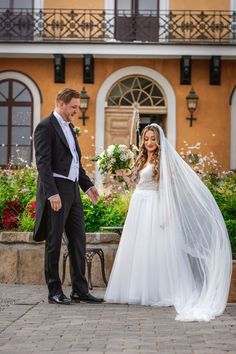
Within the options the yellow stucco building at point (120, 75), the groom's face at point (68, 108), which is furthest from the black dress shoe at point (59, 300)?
the yellow stucco building at point (120, 75)

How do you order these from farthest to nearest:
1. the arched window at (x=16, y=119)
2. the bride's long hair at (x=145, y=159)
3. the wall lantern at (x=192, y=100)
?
the arched window at (x=16, y=119) < the wall lantern at (x=192, y=100) < the bride's long hair at (x=145, y=159)

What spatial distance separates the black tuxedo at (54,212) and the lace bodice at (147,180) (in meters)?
0.83

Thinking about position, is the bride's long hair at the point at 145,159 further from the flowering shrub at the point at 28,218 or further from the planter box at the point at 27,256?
the flowering shrub at the point at 28,218

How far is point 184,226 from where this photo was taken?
7570mm

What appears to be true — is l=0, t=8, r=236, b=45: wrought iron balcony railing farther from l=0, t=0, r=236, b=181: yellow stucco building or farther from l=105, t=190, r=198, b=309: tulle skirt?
l=105, t=190, r=198, b=309: tulle skirt

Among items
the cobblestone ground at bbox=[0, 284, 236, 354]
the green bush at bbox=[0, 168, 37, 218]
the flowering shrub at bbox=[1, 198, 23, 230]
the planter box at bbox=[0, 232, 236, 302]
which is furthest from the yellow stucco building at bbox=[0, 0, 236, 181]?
the cobblestone ground at bbox=[0, 284, 236, 354]

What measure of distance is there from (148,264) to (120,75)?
39.2 ft

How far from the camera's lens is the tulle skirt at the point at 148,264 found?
7.34 metres

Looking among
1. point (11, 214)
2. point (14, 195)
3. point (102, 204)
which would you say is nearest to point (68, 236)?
point (102, 204)

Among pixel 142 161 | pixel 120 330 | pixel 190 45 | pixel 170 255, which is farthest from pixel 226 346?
pixel 190 45

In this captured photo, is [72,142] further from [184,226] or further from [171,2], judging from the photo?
[171,2]

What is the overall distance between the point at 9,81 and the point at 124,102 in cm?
284

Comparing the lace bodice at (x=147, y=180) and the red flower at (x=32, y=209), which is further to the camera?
the red flower at (x=32, y=209)

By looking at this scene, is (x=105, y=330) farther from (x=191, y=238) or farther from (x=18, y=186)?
(x=18, y=186)
